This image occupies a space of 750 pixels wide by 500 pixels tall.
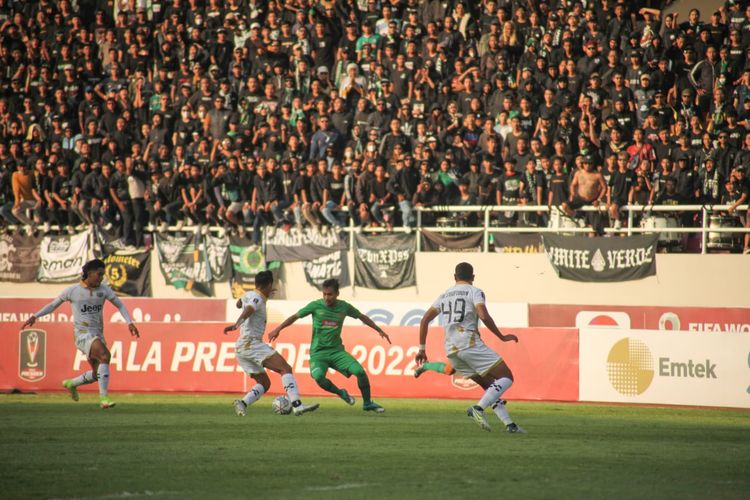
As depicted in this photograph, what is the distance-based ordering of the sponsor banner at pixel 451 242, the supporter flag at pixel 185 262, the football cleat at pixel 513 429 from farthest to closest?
1. the supporter flag at pixel 185 262
2. the sponsor banner at pixel 451 242
3. the football cleat at pixel 513 429

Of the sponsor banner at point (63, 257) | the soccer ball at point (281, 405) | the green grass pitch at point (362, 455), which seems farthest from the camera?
the sponsor banner at point (63, 257)

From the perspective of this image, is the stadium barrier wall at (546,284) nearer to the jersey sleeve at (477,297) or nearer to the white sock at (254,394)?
the white sock at (254,394)

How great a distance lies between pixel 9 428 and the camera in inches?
539

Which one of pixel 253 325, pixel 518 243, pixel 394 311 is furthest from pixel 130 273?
pixel 253 325

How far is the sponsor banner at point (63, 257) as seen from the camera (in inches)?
1102

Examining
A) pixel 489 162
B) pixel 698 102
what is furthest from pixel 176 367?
pixel 698 102

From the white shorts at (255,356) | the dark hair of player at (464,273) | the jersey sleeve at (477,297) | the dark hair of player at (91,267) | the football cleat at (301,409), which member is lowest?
the football cleat at (301,409)

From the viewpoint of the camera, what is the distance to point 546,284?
23156mm

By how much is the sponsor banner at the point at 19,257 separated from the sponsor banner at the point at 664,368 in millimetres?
16200

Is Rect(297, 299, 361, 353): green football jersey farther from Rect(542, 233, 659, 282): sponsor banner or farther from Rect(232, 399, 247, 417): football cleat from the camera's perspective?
Rect(542, 233, 659, 282): sponsor banner

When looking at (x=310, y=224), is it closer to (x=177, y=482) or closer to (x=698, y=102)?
(x=698, y=102)

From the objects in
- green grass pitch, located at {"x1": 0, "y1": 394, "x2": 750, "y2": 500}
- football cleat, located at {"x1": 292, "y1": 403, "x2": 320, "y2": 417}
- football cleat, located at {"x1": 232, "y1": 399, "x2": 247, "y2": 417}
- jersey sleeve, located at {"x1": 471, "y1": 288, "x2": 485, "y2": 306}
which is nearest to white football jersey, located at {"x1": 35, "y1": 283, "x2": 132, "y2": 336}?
green grass pitch, located at {"x1": 0, "y1": 394, "x2": 750, "y2": 500}

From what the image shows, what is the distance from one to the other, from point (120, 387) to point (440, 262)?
7.75 metres

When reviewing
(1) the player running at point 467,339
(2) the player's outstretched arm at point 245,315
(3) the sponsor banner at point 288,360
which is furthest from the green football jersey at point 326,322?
(3) the sponsor banner at point 288,360
